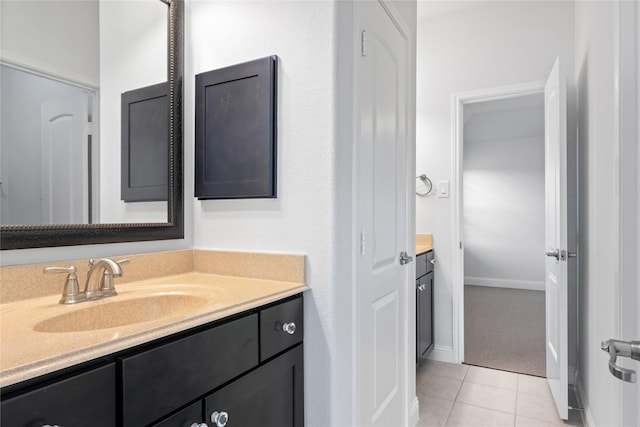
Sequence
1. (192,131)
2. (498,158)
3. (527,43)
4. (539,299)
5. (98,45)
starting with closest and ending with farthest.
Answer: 1. (98,45)
2. (192,131)
3. (527,43)
4. (539,299)
5. (498,158)

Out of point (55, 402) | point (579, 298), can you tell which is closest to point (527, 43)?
point (579, 298)

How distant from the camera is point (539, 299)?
15.7 ft

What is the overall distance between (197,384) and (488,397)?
6.76ft

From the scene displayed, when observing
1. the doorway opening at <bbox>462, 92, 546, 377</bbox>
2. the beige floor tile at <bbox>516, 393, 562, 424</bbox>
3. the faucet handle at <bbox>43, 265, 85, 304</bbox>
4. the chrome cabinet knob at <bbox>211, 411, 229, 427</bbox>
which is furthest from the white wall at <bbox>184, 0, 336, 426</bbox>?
the doorway opening at <bbox>462, 92, 546, 377</bbox>

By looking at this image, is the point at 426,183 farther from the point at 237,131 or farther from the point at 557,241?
the point at 237,131

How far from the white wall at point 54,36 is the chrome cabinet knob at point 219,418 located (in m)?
1.12

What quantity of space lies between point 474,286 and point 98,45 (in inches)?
226

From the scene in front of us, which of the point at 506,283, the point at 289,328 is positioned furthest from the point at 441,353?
the point at 506,283

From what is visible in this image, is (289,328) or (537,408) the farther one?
(537,408)

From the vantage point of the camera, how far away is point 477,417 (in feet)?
6.64

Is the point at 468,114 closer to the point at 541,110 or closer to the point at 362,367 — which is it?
the point at 541,110

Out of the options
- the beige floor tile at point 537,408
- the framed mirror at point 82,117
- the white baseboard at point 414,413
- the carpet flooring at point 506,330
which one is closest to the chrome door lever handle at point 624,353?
the framed mirror at point 82,117

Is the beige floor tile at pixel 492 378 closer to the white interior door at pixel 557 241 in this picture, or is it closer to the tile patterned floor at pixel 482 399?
the tile patterned floor at pixel 482 399

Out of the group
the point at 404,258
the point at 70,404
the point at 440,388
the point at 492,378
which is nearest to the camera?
the point at 70,404
